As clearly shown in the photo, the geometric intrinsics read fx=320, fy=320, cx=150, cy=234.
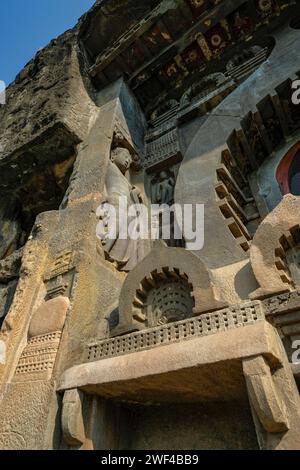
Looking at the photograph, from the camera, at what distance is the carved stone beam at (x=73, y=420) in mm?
2441

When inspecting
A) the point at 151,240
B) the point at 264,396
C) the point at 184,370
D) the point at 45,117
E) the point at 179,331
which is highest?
the point at 45,117

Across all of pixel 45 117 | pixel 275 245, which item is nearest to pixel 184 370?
pixel 275 245

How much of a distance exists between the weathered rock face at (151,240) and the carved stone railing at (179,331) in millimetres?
12

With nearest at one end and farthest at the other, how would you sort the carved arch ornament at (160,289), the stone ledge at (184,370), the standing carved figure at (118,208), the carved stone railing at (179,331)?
1. the stone ledge at (184,370)
2. the carved stone railing at (179,331)
3. the carved arch ornament at (160,289)
4. the standing carved figure at (118,208)

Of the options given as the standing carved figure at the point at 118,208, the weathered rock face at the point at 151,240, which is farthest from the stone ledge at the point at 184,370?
the standing carved figure at the point at 118,208

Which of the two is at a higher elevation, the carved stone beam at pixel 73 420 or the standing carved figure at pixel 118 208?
the standing carved figure at pixel 118 208

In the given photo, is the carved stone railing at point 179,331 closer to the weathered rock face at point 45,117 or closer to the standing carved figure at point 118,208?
the standing carved figure at point 118,208

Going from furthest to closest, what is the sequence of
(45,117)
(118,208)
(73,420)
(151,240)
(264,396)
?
(45,117), (151,240), (118,208), (73,420), (264,396)

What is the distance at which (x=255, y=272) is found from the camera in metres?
2.67

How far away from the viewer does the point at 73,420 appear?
2.48 metres

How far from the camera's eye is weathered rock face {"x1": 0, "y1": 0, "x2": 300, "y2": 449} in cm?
243

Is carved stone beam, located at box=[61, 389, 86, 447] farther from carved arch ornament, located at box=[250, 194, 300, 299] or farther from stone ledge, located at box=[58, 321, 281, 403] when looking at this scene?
carved arch ornament, located at box=[250, 194, 300, 299]

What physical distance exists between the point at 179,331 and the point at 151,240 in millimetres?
2430

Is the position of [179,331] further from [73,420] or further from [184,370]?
[73,420]
